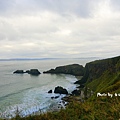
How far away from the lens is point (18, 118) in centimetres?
855

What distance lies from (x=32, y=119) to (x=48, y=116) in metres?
0.68

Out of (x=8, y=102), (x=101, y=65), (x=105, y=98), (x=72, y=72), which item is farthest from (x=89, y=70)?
(x=105, y=98)

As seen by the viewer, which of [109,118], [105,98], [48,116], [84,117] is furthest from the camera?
[105,98]

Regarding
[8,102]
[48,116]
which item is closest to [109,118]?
[48,116]

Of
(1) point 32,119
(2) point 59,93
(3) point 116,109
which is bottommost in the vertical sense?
(2) point 59,93

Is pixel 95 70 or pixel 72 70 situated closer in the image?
pixel 95 70

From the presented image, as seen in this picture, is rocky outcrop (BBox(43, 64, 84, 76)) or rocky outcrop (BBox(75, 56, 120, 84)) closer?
rocky outcrop (BBox(75, 56, 120, 84))

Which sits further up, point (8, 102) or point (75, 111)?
point (75, 111)

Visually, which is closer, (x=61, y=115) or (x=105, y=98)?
(x=61, y=115)

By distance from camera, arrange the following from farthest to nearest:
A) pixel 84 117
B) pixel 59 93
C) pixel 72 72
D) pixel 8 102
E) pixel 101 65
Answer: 1. pixel 72 72
2. pixel 101 65
3. pixel 59 93
4. pixel 8 102
5. pixel 84 117

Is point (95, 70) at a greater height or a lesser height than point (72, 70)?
greater

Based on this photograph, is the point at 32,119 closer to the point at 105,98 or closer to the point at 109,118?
the point at 109,118

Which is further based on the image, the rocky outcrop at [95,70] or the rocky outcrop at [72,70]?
the rocky outcrop at [72,70]

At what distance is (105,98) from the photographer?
10.6 m
